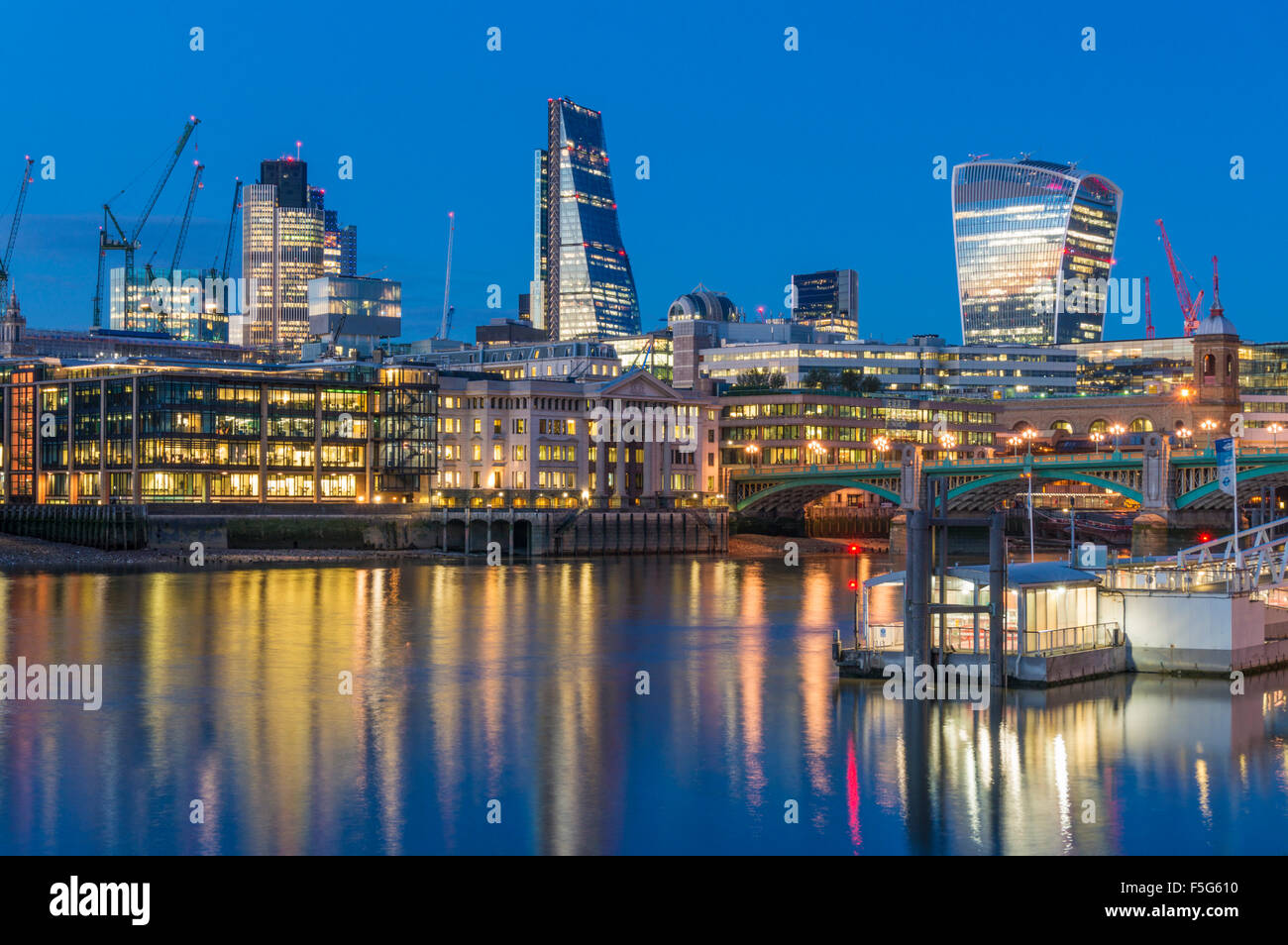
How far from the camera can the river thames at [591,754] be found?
3020 centimetres

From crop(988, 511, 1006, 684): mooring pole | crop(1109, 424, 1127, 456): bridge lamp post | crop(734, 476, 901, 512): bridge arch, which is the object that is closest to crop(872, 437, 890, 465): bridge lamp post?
crop(734, 476, 901, 512): bridge arch

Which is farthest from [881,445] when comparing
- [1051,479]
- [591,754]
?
[591,754]

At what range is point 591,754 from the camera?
3775 cm

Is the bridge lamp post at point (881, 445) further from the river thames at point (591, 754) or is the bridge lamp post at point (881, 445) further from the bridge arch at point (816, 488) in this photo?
the river thames at point (591, 754)

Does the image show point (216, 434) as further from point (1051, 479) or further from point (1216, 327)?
point (1216, 327)

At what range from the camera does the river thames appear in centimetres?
3020

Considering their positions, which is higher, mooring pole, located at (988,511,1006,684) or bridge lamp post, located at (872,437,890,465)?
bridge lamp post, located at (872,437,890,465)

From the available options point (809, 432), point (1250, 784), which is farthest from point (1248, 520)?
point (1250, 784)

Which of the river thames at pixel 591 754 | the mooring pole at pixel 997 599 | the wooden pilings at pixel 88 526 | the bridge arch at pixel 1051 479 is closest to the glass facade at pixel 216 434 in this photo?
the wooden pilings at pixel 88 526

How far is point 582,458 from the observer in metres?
148

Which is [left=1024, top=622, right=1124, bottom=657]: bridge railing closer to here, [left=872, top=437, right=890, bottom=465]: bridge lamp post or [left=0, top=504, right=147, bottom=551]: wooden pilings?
[left=0, top=504, right=147, bottom=551]: wooden pilings

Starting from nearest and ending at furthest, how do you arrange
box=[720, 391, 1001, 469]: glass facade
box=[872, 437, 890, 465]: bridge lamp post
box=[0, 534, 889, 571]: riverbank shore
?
box=[0, 534, 889, 571]: riverbank shore < box=[872, 437, 890, 465]: bridge lamp post < box=[720, 391, 1001, 469]: glass facade

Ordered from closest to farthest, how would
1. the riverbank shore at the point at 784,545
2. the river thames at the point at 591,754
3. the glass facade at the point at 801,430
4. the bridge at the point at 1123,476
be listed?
the river thames at the point at 591,754 < the bridge at the point at 1123,476 < the riverbank shore at the point at 784,545 < the glass facade at the point at 801,430

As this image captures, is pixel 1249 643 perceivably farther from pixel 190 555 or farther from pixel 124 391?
pixel 124 391
